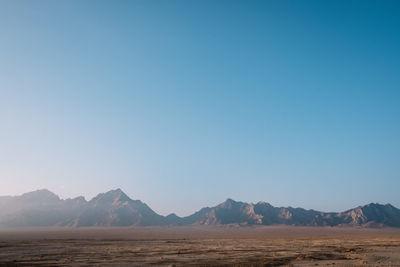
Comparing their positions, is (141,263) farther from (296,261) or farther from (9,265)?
(296,261)

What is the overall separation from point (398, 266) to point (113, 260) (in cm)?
3062

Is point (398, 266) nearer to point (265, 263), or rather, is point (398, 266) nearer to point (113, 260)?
point (265, 263)

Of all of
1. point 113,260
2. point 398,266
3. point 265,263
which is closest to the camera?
point 398,266

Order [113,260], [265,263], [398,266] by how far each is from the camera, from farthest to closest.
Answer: [113,260] < [265,263] < [398,266]

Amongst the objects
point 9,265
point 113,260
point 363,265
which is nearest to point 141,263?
point 113,260

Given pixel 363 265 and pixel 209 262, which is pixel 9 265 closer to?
pixel 209 262

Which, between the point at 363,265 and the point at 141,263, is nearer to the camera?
the point at 363,265

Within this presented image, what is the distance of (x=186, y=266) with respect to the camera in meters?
29.7

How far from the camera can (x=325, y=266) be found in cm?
3036

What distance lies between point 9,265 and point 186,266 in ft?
60.5

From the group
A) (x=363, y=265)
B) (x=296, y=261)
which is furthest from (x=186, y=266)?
(x=363, y=265)

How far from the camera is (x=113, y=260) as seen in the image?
111ft

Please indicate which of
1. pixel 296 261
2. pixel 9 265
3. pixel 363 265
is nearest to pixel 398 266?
pixel 363 265

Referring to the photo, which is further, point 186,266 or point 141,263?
point 141,263
